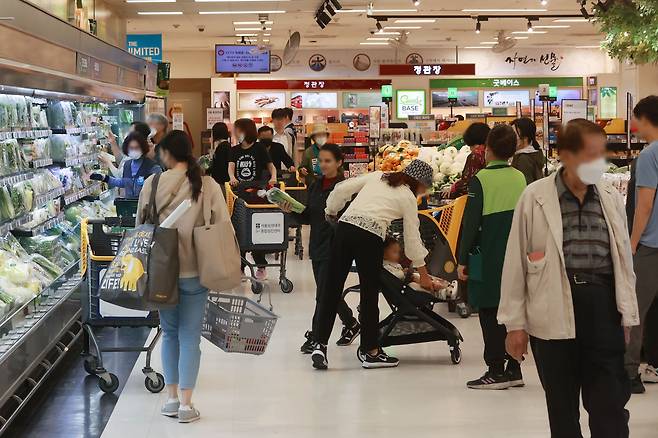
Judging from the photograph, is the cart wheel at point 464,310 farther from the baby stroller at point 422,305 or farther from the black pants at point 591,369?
the black pants at point 591,369

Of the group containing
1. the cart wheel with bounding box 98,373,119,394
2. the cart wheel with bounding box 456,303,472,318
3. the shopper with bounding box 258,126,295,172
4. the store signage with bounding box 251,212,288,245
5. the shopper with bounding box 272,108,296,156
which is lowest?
the cart wheel with bounding box 98,373,119,394

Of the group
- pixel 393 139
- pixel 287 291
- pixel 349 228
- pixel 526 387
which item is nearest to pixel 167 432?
pixel 349 228

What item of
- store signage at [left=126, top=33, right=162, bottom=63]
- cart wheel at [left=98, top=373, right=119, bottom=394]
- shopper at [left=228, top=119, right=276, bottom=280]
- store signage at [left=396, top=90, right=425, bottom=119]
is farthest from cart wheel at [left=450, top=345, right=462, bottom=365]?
store signage at [left=396, top=90, right=425, bottom=119]

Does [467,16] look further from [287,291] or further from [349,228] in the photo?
[349,228]

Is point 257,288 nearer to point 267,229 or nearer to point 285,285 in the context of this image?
point 285,285

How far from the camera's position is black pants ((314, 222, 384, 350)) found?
6.09 m

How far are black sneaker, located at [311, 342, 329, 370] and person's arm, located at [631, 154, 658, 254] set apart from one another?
2273 millimetres

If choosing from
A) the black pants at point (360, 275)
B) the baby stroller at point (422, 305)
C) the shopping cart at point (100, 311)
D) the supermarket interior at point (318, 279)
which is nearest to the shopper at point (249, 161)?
the supermarket interior at point (318, 279)

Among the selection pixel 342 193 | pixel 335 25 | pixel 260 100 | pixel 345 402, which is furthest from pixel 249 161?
pixel 260 100

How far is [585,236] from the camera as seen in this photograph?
363 centimetres

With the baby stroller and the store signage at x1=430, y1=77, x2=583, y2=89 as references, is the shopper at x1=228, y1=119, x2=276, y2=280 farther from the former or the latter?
the store signage at x1=430, y1=77, x2=583, y2=89

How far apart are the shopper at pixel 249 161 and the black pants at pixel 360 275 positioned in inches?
137

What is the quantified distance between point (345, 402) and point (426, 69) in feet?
73.2

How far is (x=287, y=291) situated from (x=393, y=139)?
6305 mm
